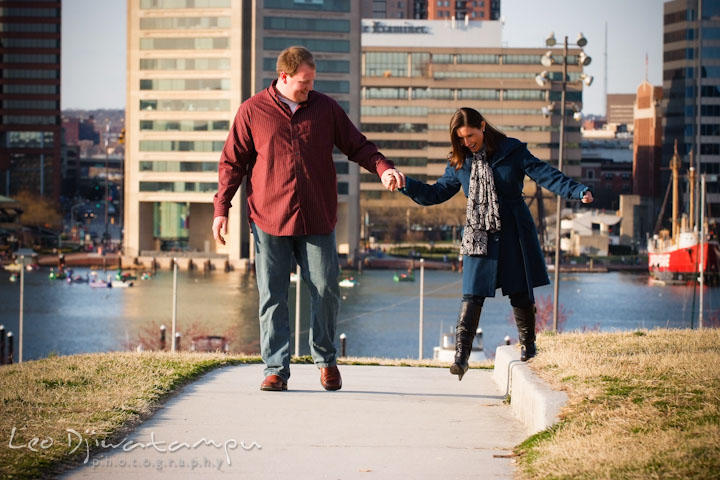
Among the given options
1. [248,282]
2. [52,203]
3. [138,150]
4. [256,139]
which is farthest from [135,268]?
[256,139]

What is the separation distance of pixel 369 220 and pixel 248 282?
2027 inches

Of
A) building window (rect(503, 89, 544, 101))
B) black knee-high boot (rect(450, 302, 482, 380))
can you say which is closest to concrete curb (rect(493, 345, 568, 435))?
black knee-high boot (rect(450, 302, 482, 380))

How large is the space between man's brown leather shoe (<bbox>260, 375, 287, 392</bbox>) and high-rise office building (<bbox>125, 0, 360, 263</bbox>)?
109 m

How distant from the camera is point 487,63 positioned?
520 feet

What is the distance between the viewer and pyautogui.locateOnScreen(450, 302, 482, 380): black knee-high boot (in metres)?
8.15

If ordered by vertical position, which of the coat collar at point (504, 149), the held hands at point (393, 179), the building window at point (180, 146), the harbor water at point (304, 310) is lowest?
the harbor water at point (304, 310)

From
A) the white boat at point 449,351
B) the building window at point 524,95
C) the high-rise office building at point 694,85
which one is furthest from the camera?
the high-rise office building at point 694,85

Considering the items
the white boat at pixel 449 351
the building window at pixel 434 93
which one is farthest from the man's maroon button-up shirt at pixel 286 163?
the building window at pixel 434 93

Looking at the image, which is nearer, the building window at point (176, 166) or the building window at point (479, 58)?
the building window at point (176, 166)

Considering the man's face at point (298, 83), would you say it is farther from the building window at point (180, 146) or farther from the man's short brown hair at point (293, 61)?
the building window at point (180, 146)

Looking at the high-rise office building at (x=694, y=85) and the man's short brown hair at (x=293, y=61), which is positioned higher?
the high-rise office building at (x=694, y=85)

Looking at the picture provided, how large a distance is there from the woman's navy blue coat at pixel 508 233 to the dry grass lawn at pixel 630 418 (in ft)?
1.96

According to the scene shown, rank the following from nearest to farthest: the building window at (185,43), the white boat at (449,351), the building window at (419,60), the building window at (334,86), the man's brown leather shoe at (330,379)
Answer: the man's brown leather shoe at (330,379)
the white boat at (449,351)
the building window at (185,43)
the building window at (334,86)
the building window at (419,60)

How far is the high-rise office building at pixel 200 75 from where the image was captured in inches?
4658
